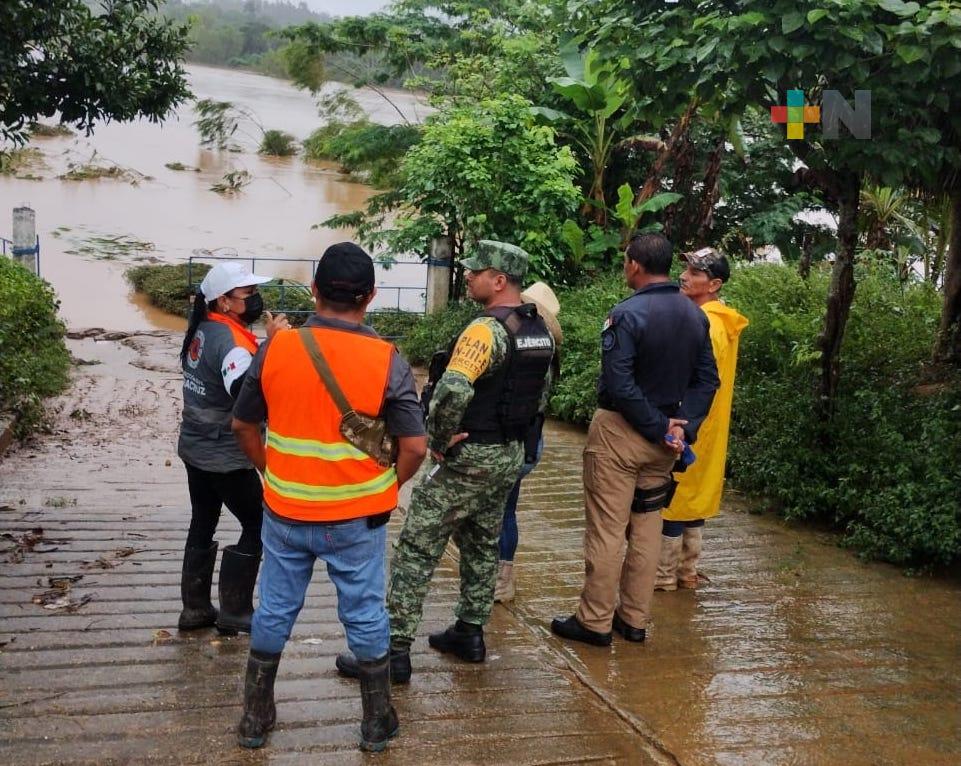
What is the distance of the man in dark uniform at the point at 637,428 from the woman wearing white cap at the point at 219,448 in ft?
4.55

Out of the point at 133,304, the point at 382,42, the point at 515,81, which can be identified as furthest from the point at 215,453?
the point at 133,304

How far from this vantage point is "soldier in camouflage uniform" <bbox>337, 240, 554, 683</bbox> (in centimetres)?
392

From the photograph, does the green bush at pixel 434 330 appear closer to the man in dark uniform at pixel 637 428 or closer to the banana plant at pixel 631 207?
the banana plant at pixel 631 207

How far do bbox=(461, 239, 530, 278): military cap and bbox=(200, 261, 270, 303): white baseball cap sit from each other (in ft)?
2.92

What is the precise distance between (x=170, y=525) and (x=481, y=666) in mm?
2617

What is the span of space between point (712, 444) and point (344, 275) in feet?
8.40

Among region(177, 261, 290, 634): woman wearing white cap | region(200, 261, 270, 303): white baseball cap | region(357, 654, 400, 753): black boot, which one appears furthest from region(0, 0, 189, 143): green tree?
region(357, 654, 400, 753): black boot

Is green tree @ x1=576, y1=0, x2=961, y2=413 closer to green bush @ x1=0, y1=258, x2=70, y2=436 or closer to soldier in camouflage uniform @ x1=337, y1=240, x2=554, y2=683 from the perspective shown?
soldier in camouflage uniform @ x1=337, y1=240, x2=554, y2=683

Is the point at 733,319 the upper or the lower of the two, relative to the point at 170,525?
upper

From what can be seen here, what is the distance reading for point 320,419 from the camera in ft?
10.8

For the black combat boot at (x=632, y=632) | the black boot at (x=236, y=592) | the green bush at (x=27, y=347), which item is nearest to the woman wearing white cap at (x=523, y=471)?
the black combat boot at (x=632, y=632)

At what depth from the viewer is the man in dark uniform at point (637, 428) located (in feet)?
14.1

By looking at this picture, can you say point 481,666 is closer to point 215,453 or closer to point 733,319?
point 215,453

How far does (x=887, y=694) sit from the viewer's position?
4.08m
